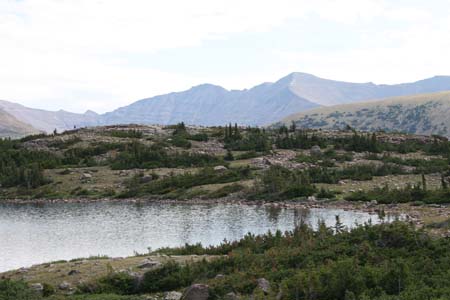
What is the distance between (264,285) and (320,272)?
1605 millimetres

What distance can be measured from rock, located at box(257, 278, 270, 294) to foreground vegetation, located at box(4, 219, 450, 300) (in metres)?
0.07

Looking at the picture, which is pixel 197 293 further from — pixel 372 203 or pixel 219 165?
pixel 219 165

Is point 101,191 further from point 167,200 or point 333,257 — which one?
point 333,257

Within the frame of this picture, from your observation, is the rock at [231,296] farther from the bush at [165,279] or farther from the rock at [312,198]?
the rock at [312,198]

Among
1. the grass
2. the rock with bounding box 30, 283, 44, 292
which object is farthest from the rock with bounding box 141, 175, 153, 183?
the rock with bounding box 30, 283, 44, 292

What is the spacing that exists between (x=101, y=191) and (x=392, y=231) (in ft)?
113

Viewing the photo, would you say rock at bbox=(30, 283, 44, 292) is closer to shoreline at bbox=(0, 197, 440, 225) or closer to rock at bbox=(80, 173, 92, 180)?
shoreline at bbox=(0, 197, 440, 225)

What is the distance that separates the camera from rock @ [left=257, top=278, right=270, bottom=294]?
15.4 metres

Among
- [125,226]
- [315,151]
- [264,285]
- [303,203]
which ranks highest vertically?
[315,151]

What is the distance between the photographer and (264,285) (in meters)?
15.7

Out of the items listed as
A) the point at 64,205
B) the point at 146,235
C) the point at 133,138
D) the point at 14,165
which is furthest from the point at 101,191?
the point at 133,138

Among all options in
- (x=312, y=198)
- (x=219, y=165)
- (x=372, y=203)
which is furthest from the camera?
(x=219, y=165)

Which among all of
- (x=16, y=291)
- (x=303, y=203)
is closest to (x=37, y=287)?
(x=16, y=291)

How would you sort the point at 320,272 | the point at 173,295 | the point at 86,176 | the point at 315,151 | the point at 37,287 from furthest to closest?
the point at 315,151
the point at 86,176
the point at 37,287
the point at 173,295
the point at 320,272
